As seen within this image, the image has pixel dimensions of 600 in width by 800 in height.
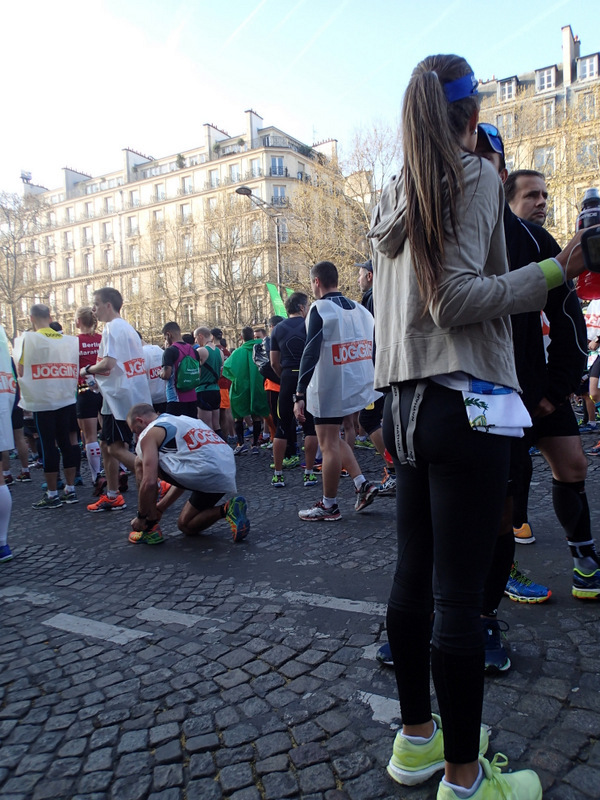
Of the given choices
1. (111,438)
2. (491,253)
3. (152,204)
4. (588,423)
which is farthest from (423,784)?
(152,204)

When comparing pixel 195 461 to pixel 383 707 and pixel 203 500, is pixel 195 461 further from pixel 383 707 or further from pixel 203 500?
pixel 383 707

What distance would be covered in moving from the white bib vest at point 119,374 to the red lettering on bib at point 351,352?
2.13 m

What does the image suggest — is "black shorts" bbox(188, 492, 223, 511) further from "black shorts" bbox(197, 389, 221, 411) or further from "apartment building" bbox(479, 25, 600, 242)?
"apartment building" bbox(479, 25, 600, 242)

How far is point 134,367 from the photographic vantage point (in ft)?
20.6

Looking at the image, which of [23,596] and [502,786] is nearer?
[502,786]

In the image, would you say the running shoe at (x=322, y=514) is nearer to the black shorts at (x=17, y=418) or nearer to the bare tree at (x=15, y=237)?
the black shorts at (x=17, y=418)

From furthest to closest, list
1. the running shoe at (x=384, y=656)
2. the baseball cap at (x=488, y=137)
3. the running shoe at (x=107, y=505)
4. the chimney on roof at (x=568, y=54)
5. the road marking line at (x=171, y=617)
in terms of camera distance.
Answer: the chimney on roof at (x=568, y=54) < the running shoe at (x=107, y=505) < the road marking line at (x=171, y=617) < the running shoe at (x=384, y=656) < the baseball cap at (x=488, y=137)

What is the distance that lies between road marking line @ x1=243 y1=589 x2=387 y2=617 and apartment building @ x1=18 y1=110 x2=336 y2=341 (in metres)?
35.0

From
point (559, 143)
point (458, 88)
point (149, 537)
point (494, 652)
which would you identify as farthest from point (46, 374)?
point (559, 143)

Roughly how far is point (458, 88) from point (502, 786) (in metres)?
1.85

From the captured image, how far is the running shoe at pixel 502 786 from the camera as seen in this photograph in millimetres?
1481

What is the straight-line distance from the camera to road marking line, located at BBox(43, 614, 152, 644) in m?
2.97

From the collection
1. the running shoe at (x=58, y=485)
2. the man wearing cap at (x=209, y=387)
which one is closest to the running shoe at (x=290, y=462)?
the man wearing cap at (x=209, y=387)

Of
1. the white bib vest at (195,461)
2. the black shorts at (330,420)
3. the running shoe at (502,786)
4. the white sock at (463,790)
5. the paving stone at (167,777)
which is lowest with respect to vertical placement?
the paving stone at (167,777)
